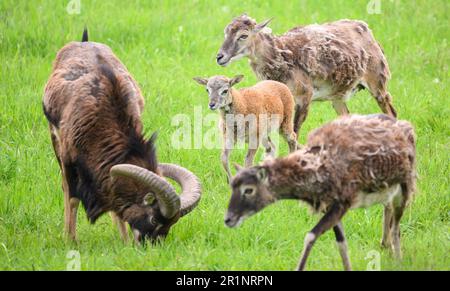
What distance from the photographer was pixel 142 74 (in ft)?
50.0

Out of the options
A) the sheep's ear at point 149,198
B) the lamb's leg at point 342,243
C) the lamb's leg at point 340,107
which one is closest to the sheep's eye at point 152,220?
the sheep's ear at point 149,198

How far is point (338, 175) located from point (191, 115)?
5.96 m

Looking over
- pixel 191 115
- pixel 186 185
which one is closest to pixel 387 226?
pixel 186 185

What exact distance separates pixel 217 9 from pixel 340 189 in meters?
11.2

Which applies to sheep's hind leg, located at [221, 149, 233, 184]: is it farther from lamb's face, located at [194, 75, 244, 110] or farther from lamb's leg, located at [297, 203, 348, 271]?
lamb's leg, located at [297, 203, 348, 271]

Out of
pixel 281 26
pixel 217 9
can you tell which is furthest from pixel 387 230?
pixel 217 9

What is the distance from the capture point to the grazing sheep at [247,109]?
1119 centimetres

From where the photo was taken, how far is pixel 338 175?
7910 millimetres

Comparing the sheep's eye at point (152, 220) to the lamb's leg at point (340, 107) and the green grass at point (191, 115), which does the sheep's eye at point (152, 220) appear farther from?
the lamb's leg at point (340, 107)

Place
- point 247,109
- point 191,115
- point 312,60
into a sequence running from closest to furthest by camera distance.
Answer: point 247,109, point 312,60, point 191,115

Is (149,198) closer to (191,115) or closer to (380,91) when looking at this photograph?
(191,115)

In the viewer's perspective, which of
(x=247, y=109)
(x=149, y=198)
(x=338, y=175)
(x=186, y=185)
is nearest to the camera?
(x=338, y=175)

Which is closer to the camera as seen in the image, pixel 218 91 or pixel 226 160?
pixel 218 91

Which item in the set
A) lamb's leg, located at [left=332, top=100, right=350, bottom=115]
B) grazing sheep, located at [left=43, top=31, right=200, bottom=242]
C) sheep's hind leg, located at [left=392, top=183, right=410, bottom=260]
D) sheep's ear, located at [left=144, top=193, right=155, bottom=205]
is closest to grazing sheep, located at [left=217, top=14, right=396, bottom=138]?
lamb's leg, located at [left=332, top=100, right=350, bottom=115]
